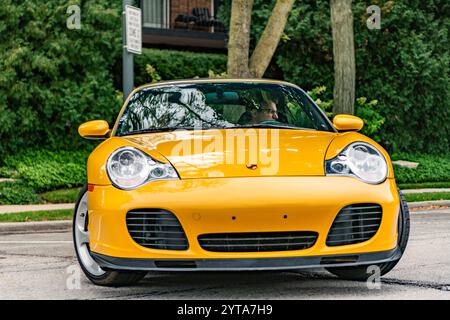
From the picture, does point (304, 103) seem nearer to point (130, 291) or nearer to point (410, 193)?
point (130, 291)

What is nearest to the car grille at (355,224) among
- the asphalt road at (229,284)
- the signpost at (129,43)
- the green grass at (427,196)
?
the asphalt road at (229,284)

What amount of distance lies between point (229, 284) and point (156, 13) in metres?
21.5

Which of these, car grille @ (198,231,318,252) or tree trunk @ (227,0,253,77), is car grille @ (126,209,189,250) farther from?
tree trunk @ (227,0,253,77)

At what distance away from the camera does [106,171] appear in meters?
6.02

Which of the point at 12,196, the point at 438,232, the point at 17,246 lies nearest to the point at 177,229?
the point at 17,246

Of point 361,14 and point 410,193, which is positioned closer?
point 410,193

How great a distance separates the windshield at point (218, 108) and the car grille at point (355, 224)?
124 cm

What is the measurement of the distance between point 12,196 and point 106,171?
1067cm

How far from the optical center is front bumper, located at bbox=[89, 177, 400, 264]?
18.5ft

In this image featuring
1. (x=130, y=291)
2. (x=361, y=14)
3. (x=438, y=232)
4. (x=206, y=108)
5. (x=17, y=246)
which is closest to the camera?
(x=130, y=291)

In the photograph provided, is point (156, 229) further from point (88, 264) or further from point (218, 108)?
point (218, 108)

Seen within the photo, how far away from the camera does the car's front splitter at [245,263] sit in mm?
5668

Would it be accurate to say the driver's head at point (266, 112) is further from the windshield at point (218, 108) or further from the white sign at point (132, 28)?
the white sign at point (132, 28)

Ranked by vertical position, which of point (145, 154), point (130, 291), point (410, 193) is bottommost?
point (410, 193)
